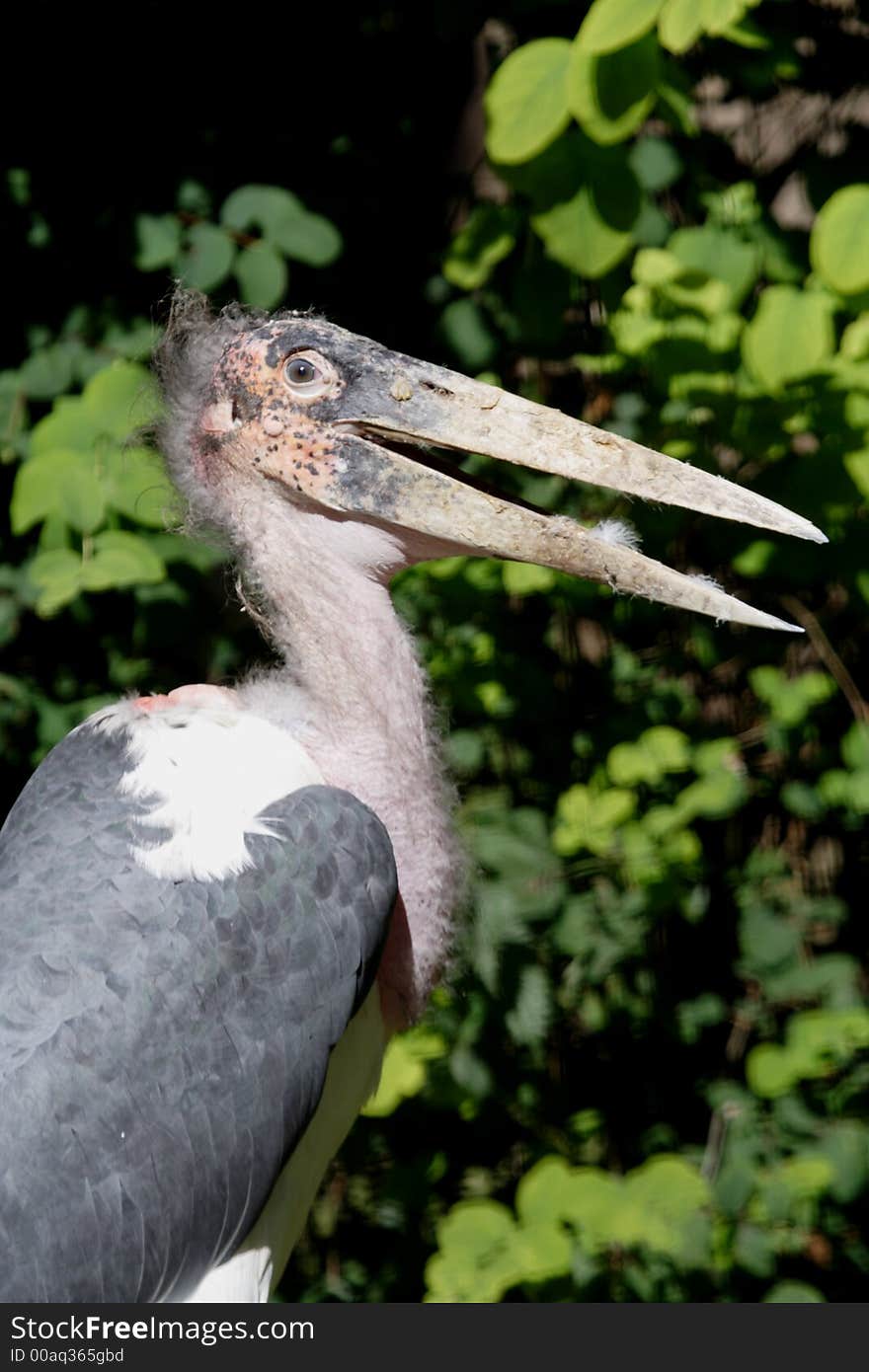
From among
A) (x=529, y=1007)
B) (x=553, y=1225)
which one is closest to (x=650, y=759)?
(x=529, y=1007)

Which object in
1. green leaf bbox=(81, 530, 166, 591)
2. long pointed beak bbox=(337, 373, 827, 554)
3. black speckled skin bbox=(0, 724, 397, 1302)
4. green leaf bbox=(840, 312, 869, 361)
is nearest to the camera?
black speckled skin bbox=(0, 724, 397, 1302)

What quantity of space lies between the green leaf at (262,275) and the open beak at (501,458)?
648mm

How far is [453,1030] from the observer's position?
243 cm

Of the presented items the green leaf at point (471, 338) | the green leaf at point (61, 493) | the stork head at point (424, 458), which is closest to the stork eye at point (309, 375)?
the stork head at point (424, 458)

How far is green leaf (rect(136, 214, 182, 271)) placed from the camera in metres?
2.35

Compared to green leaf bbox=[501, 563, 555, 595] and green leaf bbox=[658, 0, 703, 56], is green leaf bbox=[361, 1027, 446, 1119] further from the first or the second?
green leaf bbox=[658, 0, 703, 56]

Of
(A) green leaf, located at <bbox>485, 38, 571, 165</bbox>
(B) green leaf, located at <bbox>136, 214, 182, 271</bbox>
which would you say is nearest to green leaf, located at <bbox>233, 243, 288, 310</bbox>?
(B) green leaf, located at <bbox>136, 214, 182, 271</bbox>

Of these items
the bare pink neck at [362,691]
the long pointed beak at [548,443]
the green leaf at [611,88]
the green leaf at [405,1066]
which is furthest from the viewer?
the green leaf at [405,1066]

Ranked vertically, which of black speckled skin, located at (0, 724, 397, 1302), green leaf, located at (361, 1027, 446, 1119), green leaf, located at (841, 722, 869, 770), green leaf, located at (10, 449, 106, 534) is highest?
green leaf, located at (10, 449, 106, 534)

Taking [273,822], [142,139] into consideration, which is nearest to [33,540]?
[142,139]

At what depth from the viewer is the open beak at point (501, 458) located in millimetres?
1566

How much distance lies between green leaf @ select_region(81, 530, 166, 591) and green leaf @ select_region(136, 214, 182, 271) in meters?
0.51

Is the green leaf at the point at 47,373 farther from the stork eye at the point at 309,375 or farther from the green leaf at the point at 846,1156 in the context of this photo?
the green leaf at the point at 846,1156

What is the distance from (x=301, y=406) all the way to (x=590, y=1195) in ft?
3.73
